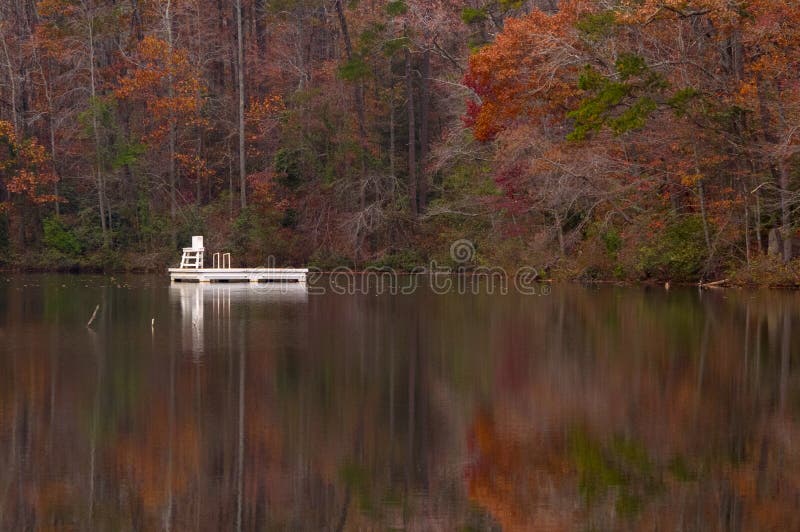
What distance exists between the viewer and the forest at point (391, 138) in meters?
32.9

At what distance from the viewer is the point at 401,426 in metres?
11.5

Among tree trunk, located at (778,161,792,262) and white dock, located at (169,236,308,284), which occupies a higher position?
tree trunk, located at (778,161,792,262)

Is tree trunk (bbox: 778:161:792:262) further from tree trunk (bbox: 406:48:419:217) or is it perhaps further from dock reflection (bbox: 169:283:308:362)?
tree trunk (bbox: 406:48:419:217)

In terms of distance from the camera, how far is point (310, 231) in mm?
47906

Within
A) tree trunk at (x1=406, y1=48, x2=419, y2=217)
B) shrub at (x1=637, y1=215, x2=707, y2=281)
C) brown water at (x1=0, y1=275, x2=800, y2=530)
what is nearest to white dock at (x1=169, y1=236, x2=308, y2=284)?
tree trunk at (x1=406, y1=48, x2=419, y2=217)

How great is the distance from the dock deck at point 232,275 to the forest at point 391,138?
697 cm

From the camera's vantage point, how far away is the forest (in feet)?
108

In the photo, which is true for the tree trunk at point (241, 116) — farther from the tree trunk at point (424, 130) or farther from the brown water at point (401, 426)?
the brown water at point (401, 426)

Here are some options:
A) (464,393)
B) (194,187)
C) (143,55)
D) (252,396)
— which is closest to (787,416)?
(464,393)

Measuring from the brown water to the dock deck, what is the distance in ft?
54.3

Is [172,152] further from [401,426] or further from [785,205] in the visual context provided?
[401,426]

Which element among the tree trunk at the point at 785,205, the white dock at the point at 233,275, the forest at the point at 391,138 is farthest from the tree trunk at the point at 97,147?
the tree trunk at the point at 785,205

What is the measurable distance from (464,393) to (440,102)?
38186 millimetres

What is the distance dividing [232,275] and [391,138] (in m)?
12.8
